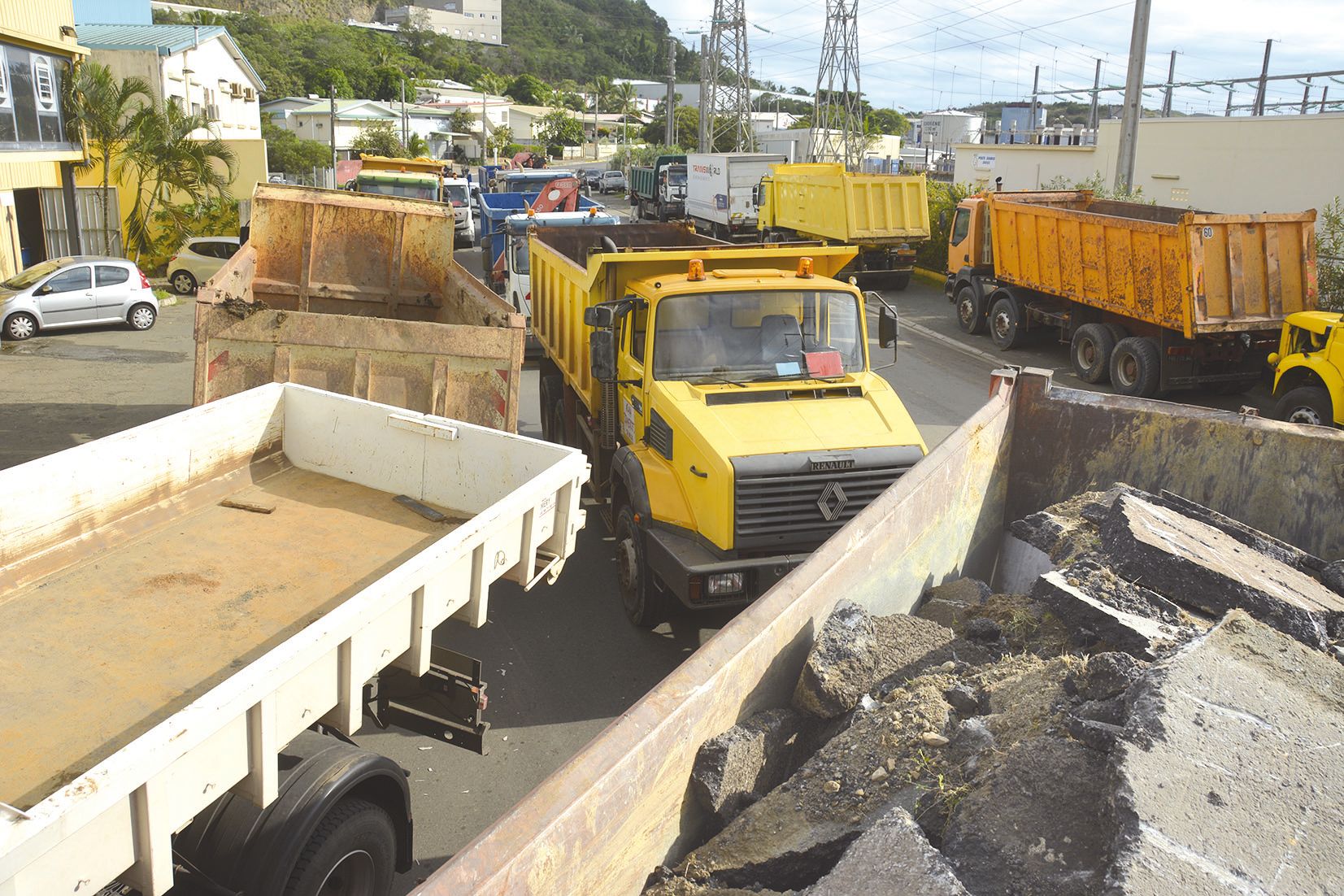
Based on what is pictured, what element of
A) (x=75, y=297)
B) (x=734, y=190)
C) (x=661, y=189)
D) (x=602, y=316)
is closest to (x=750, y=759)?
(x=602, y=316)

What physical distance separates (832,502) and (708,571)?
0.93 metres

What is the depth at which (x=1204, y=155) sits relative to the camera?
25875 millimetres

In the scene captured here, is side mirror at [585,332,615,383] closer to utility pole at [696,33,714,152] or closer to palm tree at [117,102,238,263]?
palm tree at [117,102,238,263]

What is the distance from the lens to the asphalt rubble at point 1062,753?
9.14 ft

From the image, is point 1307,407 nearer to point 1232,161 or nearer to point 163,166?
point 1232,161

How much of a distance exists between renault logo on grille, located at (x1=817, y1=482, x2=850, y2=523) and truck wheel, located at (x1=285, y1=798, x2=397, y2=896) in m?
3.40

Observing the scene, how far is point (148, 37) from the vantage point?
32.8 m

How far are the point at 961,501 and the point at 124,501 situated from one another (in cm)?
438

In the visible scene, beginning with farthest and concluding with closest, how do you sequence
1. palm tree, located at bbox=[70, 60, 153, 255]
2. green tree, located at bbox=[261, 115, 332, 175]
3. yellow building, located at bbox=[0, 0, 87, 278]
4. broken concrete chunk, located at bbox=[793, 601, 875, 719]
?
green tree, located at bbox=[261, 115, 332, 175]
palm tree, located at bbox=[70, 60, 153, 255]
yellow building, located at bbox=[0, 0, 87, 278]
broken concrete chunk, located at bbox=[793, 601, 875, 719]

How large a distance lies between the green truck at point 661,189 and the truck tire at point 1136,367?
92.6 feet

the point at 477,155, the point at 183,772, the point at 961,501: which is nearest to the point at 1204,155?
the point at 961,501

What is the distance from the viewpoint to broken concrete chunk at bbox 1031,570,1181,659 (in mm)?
4246

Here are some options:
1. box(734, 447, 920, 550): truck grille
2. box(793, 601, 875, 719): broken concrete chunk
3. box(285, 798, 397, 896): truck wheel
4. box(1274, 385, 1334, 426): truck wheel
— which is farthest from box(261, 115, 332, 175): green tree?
box(793, 601, 875, 719): broken concrete chunk

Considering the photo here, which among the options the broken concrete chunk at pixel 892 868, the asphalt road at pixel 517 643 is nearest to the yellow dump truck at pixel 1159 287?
the asphalt road at pixel 517 643
